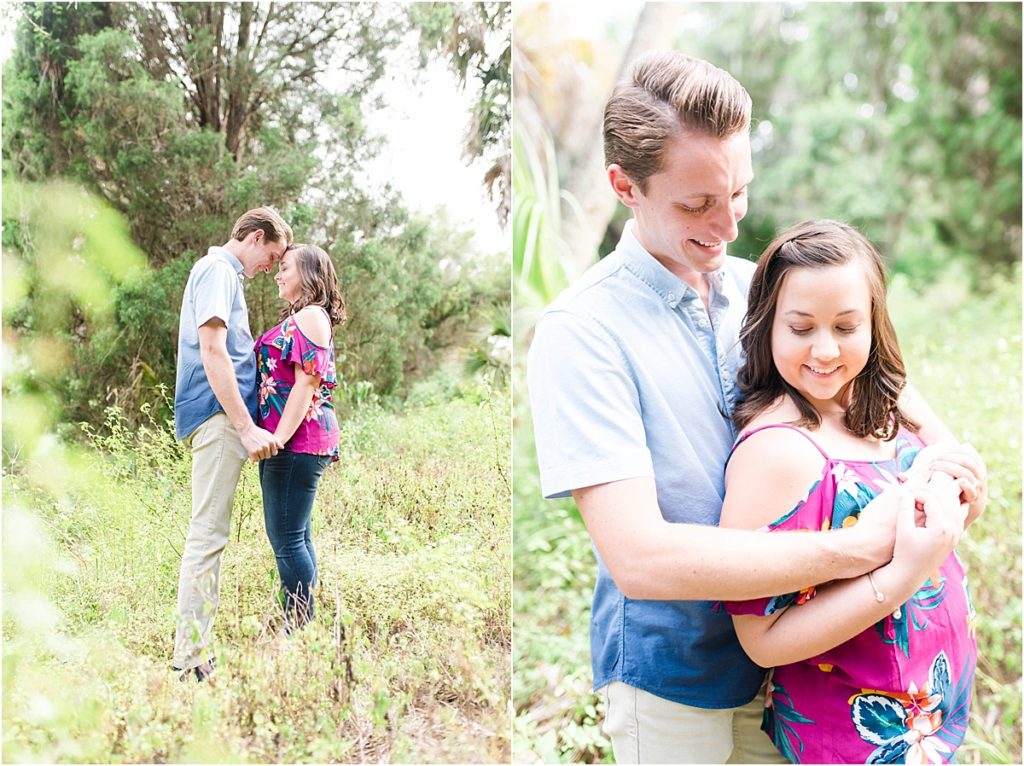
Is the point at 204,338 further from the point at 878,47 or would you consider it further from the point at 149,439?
the point at 878,47

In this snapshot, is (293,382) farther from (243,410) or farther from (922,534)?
(922,534)

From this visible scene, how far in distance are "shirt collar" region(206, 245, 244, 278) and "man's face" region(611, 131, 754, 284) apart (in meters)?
0.94

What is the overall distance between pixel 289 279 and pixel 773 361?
3.68 feet

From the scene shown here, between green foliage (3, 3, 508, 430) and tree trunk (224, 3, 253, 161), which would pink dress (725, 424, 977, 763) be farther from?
tree trunk (224, 3, 253, 161)

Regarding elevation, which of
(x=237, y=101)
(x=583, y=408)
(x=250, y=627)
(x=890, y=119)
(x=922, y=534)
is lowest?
(x=250, y=627)

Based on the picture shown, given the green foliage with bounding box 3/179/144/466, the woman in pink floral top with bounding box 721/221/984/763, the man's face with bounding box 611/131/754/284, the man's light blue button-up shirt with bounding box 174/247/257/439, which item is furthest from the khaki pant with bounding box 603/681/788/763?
the green foliage with bounding box 3/179/144/466

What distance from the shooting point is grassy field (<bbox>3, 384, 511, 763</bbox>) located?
201 cm

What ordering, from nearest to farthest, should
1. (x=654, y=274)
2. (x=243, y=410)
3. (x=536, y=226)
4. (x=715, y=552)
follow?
(x=715, y=552) < (x=654, y=274) < (x=243, y=410) < (x=536, y=226)

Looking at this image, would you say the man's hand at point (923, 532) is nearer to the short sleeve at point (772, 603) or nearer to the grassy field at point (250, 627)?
the short sleeve at point (772, 603)

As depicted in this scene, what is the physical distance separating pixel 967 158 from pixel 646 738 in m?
6.28

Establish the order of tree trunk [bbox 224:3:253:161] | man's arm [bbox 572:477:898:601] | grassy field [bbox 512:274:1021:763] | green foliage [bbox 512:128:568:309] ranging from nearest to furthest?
man's arm [bbox 572:477:898:601], tree trunk [bbox 224:3:253:161], grassy field [bbox 512:274:1021:763], green foliage [bbox 512:128:568:309]

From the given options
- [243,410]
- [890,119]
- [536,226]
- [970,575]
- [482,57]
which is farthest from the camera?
[890,119]

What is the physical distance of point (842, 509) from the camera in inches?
59.7

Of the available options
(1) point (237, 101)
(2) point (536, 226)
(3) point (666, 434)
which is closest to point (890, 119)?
(2) point (536, 226)
